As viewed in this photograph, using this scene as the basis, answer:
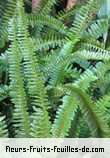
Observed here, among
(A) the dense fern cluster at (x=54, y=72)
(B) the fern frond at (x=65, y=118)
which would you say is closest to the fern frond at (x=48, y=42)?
(A) the dense fern cluster at (x=54, y=72)

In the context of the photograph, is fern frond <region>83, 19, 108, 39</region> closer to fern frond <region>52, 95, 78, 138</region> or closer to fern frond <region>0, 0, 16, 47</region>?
fern frond <region>0, 0, 16, 47</region>

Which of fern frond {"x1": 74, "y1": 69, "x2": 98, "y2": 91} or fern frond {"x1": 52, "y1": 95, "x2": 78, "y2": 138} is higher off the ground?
fern frond {"x1": 74, "y1": 69, "x2": 98, "y2": 91}

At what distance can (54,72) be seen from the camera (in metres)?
1.58

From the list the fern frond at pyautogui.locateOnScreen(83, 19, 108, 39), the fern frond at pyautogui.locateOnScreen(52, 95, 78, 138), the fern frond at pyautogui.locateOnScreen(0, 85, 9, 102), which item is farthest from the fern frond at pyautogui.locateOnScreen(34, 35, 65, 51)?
the fern frond at pyautogui.locateOnScreen(52, 95, 78, 138)

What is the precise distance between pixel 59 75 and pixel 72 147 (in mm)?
318

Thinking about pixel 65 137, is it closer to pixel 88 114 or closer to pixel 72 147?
pixel 72 147

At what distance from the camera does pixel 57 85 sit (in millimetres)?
1528

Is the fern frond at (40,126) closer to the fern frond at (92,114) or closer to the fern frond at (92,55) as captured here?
the fern frond at (92,114)

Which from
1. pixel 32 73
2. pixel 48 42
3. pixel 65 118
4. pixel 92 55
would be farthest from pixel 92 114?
pixel 48 42

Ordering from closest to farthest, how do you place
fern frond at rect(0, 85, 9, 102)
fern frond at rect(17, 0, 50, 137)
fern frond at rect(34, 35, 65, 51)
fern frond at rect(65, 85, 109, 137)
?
fern frond at rect(65, 85, 109, 137)
fern frond at rect(17, 0, 50, 137)
fern frond at rect(0, 85, 9, 102)
fern frond at rect(34, 35, 65, 51)

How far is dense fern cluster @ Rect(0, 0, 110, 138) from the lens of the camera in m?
1.32

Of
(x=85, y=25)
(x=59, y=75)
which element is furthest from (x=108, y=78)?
(x=85, y=25)

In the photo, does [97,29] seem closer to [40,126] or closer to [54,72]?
[54,72]

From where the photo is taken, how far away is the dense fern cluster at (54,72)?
1.32m
